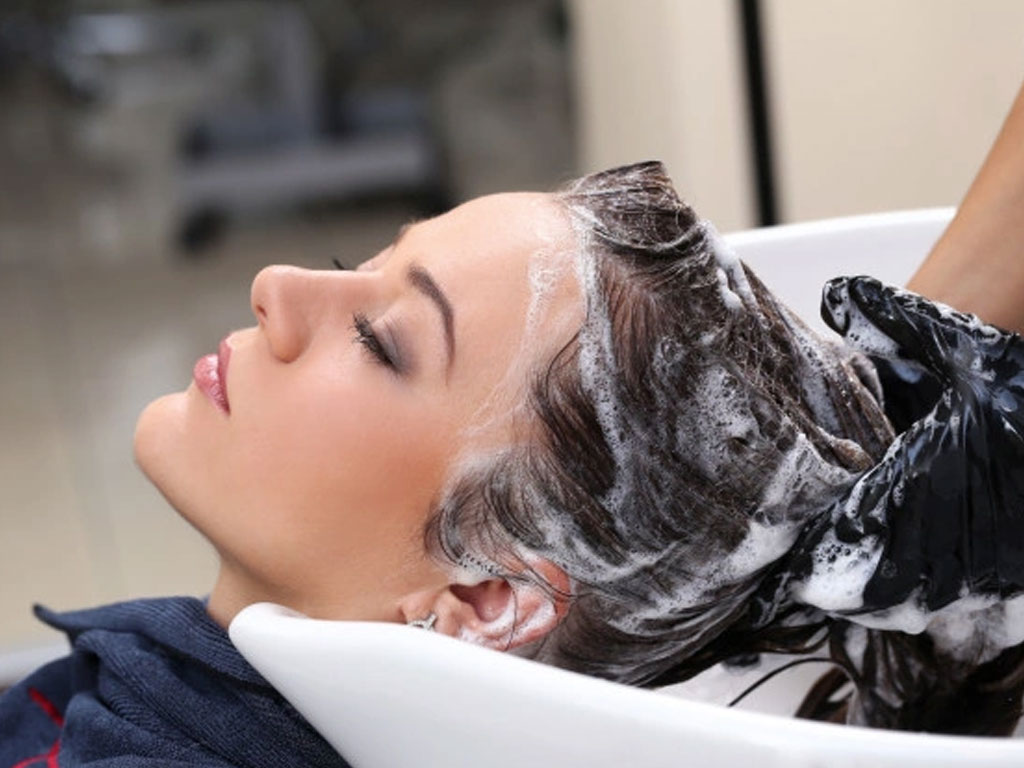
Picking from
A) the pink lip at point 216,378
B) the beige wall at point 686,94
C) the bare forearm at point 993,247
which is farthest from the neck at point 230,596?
the beige wall at point 686,94

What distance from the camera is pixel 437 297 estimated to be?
41.3 inches

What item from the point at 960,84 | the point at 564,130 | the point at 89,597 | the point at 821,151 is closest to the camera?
the point at 960,84

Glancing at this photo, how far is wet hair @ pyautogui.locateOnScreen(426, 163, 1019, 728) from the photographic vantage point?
3.36ft

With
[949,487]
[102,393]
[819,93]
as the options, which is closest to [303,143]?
[102,393]

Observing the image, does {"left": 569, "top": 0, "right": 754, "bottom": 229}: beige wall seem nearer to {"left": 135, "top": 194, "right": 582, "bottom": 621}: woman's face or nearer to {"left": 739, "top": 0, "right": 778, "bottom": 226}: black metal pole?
{"left": 739, "top": 0, "right": 778, "bottom": 226}: black metal pole

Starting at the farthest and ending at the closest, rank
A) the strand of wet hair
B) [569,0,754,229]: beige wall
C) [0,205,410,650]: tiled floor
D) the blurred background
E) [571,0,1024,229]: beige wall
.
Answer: [0,205,410,650]: tiled floor → [569,0,754,229]: beige wall → the blurred background → [571,0,1024,229]: beige wall → the strand of wet hair

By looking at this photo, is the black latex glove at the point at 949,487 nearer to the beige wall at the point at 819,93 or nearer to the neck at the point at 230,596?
the neck at the point at 230,596

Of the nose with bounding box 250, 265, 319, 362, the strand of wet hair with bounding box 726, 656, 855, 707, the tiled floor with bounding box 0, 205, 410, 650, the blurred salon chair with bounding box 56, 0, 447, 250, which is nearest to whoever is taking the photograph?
the nose with bounding box 250, 265, 319, 362

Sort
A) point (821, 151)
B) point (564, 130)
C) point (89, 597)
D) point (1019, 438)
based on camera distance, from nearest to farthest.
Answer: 1. point (1019, 438)
2. point (821, 151)
3. point (89, 597)
4. point (564, 130)

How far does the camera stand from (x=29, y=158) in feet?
14.7

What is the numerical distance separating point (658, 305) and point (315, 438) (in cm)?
26

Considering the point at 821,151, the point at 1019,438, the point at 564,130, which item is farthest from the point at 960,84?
the point at 564,130

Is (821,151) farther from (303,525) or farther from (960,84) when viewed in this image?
(303,525)

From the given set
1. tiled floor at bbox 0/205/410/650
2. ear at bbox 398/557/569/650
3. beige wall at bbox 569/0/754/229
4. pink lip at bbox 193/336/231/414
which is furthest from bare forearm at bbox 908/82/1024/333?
tiled floor at bbox 0/205/410/650
